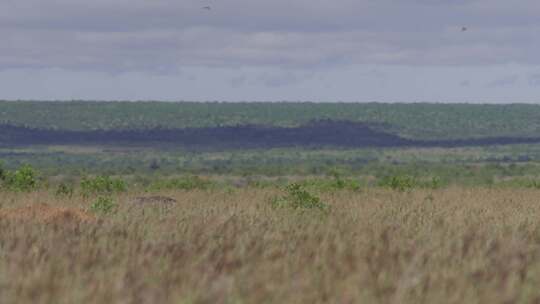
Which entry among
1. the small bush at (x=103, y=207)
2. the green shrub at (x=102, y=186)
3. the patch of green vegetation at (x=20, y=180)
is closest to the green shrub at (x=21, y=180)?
the patch of green vegetation at (x=20, y=180)

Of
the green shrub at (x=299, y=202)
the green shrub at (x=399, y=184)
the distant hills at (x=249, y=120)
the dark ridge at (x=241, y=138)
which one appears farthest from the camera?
the distant hills at (x=249, y=120)

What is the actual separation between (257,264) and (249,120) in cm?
17887

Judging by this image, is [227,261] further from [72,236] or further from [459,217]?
[459,217]

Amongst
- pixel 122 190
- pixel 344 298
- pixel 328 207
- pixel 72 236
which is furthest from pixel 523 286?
pixel 122 190

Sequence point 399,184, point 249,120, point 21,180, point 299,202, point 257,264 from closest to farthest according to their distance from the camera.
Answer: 1. point 257,264
2. point 299,202
3. point 21,180
4. point 399,184
5. point 249,120

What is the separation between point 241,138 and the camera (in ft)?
568

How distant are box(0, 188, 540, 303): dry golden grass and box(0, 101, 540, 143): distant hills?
157 meters

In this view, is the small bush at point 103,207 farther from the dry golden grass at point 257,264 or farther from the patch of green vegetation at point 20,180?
the patch of green vegetation at point 20,180

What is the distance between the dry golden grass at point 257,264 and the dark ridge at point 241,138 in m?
153

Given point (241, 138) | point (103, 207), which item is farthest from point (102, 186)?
point (241, 138)

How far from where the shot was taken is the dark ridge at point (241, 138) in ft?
544

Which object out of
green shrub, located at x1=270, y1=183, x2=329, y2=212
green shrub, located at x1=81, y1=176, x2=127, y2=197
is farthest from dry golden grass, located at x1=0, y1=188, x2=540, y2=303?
green shrub, located at x1=81, y1=176, x2=127, y2=197

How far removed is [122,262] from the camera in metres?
8.47

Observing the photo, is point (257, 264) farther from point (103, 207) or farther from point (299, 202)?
point (299, 202)
